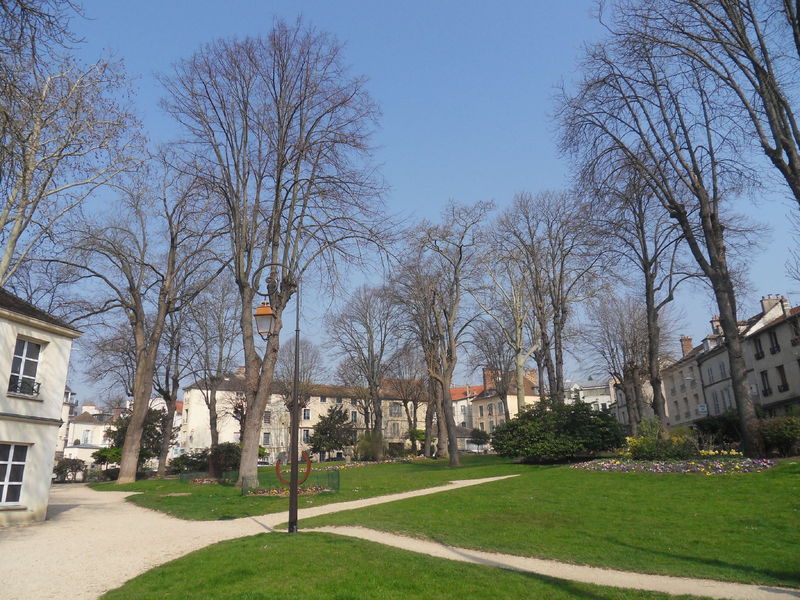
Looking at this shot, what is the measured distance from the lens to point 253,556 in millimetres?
8258

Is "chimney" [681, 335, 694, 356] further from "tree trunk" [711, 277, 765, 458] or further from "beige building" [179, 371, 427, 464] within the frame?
"tree trunk" [711, 277, 765, 458]

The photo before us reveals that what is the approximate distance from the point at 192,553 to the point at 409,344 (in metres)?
25.1

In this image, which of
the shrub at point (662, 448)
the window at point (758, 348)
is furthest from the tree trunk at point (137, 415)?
the window at point (758, 348)

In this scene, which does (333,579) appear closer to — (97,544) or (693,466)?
(97,544)

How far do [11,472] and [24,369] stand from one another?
2.73 metres

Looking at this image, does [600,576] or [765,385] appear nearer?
[600,576]

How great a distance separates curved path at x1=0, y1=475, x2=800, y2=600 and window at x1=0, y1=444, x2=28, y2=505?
121 centimetres

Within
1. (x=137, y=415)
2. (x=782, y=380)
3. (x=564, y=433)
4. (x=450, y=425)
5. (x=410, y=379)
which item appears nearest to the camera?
(x=564, y=433)

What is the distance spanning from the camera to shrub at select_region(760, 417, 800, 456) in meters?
16.9

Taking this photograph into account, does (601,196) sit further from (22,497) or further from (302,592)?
(22,497)

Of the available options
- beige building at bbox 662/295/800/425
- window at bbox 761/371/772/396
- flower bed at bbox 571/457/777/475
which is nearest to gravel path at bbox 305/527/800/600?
flower bed at bbox 571/457/777/475

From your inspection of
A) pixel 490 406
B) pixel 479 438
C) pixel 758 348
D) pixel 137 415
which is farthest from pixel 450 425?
pixel 490 406

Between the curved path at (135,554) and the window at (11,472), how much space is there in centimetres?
121

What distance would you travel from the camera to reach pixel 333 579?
698 centimetres
